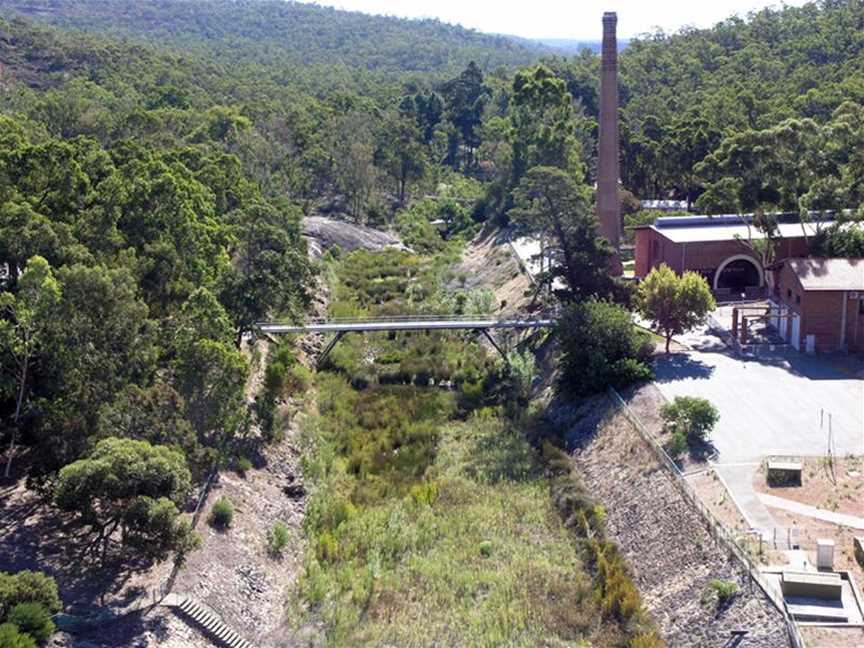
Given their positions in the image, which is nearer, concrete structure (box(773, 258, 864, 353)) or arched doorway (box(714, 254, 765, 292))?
concrete structure (box(773, 258, 864, 353))

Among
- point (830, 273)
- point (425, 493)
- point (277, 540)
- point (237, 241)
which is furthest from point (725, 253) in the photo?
point (277, 540)

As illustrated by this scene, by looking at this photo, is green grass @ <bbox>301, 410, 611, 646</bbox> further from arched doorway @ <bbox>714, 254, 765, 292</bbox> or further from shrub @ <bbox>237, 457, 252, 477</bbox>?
arched doorway @ <bbox>714, 254, 765, 292</bbox>

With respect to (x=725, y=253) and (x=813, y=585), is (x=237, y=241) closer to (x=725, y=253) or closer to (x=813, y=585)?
(x=725, y=253)

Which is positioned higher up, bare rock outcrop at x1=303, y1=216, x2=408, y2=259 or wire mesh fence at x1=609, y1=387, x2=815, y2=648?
bare rock outcrop at x1=303, y1=216, x2=408, y2=259

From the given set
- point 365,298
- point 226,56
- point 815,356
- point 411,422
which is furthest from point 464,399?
point 226,56

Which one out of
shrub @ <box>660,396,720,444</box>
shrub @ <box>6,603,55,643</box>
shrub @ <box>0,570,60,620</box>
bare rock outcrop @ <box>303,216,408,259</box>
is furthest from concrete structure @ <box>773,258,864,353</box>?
bare rock outcrop @ <box>303,216,408,259</box>

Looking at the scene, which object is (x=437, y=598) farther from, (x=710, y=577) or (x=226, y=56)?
(x=226, y=56)
